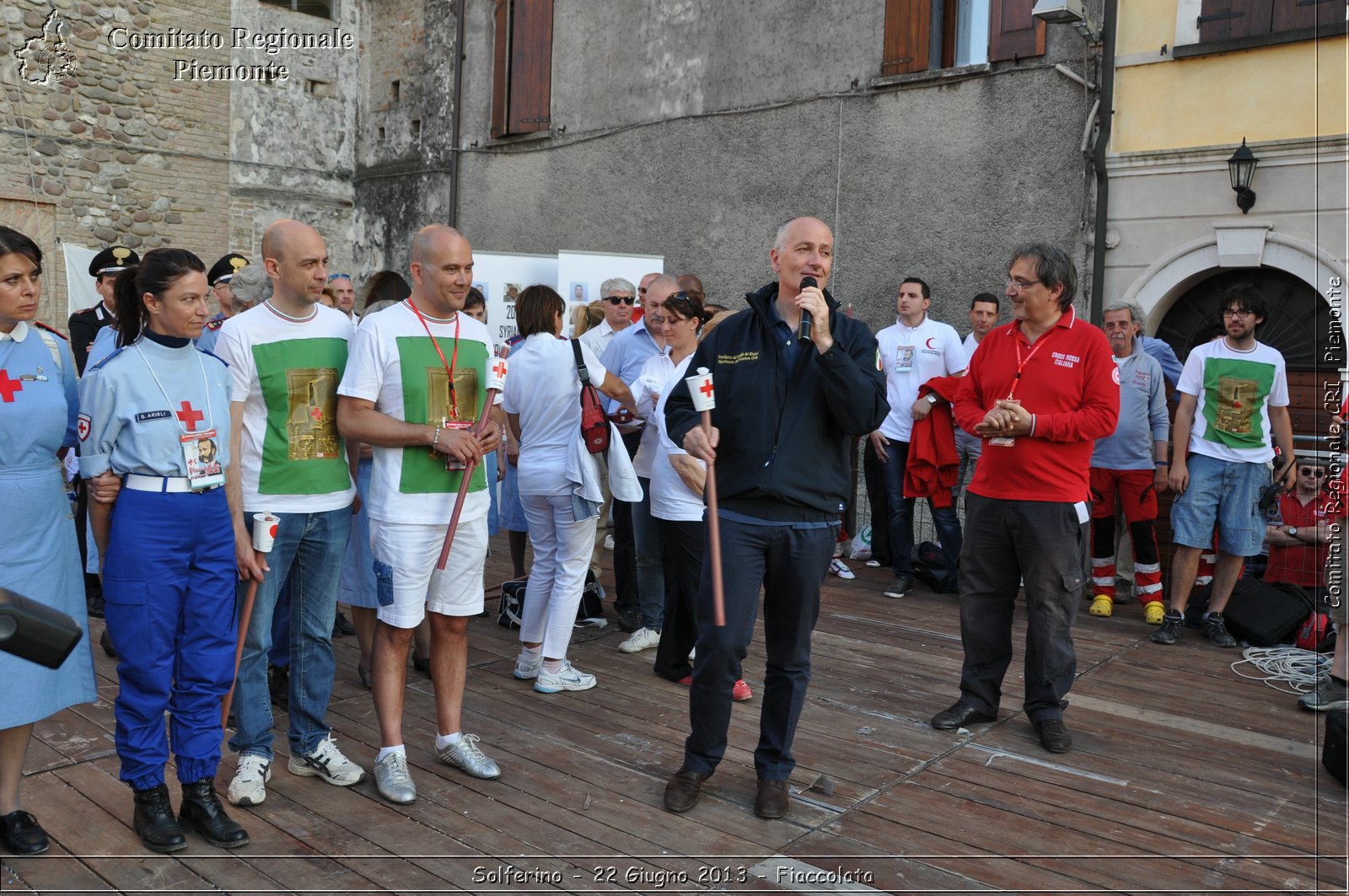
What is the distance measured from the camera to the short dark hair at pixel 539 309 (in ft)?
17.9

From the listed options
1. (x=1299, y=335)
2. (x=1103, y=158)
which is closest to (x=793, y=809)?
(x=1299, y=335)

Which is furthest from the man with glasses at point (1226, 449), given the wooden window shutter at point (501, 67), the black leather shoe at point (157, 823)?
the wooden window shutter at point (501, 67)

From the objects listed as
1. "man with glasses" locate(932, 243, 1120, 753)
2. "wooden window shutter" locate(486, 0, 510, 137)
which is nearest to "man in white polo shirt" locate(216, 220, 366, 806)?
"man with glasses" locate(932, 243, 1120, 753)

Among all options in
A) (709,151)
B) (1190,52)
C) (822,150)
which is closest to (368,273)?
(709,151)

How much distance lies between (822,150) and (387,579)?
7918 mm

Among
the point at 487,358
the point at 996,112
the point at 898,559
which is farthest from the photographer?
the point at 996,112

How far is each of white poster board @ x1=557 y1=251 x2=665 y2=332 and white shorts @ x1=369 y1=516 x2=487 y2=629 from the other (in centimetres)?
623

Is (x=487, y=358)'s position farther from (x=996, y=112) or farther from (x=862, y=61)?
(x=862, y=61)

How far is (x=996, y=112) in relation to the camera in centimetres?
938

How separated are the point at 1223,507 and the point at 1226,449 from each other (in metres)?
0.34

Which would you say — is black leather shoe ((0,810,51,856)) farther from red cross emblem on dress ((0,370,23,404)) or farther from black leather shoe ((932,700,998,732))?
black leather shoe ((932,700,998,732))

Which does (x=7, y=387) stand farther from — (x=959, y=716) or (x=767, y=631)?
(x=959, y=716)

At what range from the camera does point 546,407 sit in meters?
5.51

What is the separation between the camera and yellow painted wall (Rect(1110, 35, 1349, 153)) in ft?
25.6
